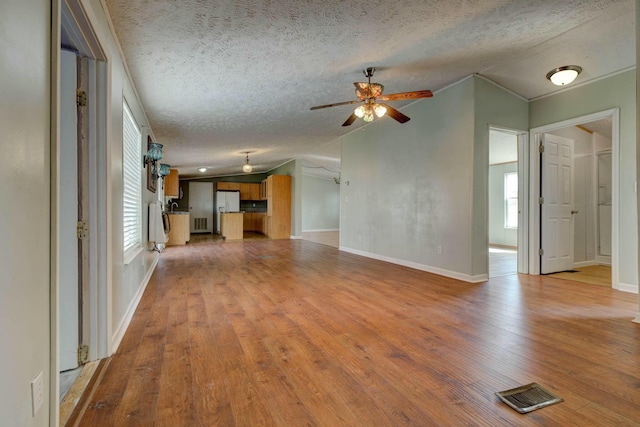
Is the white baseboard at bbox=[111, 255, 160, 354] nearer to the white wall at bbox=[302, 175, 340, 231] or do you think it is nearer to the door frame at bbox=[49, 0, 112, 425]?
the door frame at bbox=[49, 0, 112, 425]

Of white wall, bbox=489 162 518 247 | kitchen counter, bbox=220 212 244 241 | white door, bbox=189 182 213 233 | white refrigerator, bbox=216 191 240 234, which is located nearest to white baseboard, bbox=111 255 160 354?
kitchen counter, bbox=220 212 244 241

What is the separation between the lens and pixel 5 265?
897 mm

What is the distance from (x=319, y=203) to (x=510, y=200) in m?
7.06

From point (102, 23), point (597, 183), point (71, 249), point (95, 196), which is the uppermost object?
point (102, 23)

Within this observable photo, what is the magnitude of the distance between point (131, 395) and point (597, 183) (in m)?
6.97

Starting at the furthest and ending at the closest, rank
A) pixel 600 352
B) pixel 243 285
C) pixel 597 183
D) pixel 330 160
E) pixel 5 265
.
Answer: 1. pixel 330 160
2. pixel 597 183
3. pixel 243 285
4. pixel 600 352
5. pixel 5 265

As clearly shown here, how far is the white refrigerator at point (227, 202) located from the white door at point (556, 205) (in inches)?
393

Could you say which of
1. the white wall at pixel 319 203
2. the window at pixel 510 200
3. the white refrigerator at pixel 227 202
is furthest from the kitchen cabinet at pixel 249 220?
the window at pixel 510 200

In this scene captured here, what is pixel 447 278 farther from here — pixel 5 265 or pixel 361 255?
pixel 5 265

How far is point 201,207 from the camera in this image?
473 inches

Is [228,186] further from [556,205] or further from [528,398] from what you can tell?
[528,398]

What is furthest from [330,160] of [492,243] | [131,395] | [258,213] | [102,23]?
[131,395]

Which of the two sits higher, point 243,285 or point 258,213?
point 258,213

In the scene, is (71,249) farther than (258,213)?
No
